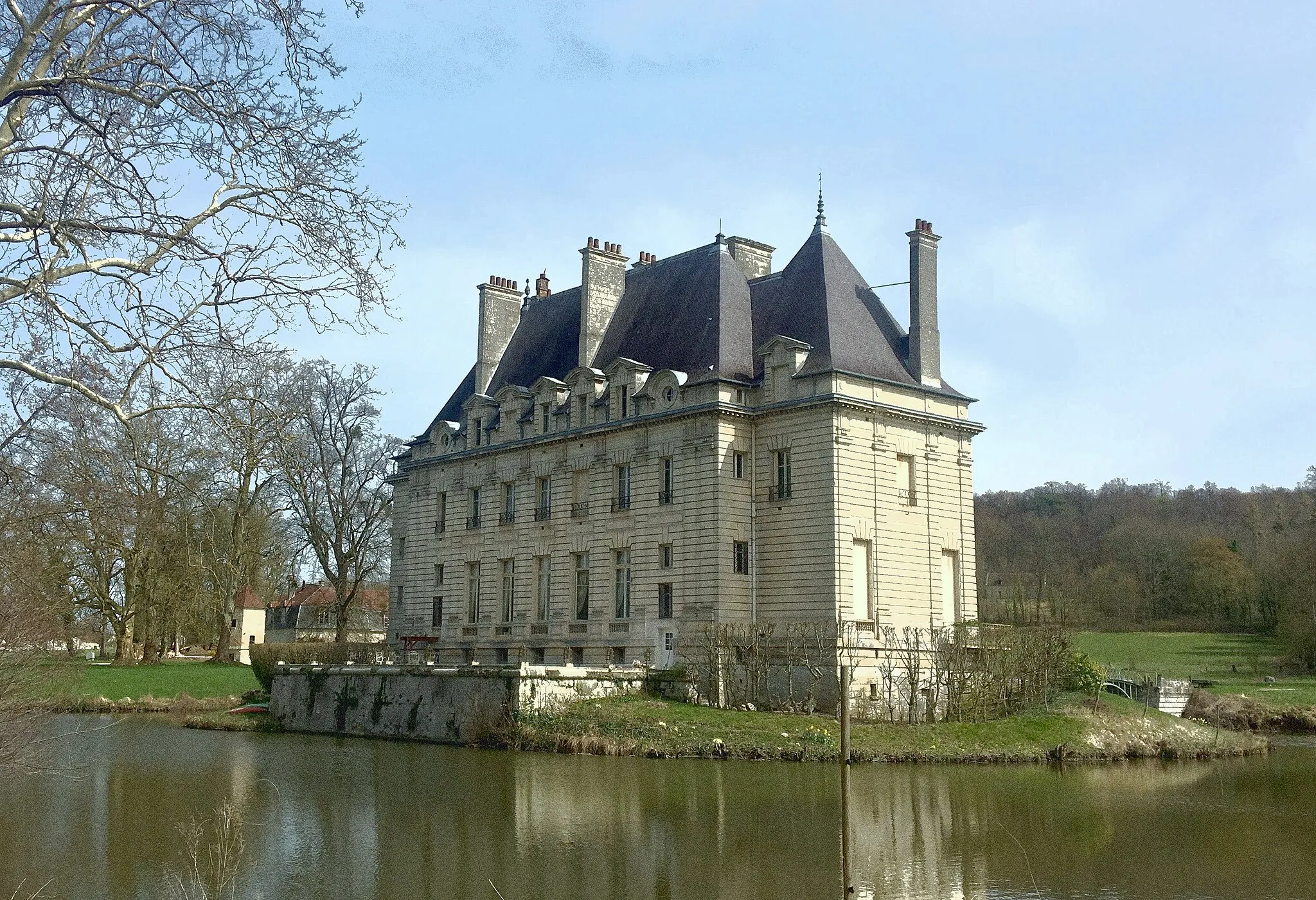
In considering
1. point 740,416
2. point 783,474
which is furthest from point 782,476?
point 740,416

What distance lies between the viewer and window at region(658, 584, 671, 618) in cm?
3123

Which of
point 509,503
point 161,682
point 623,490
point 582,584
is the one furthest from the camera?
point 161,682

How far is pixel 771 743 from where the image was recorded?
917 inches

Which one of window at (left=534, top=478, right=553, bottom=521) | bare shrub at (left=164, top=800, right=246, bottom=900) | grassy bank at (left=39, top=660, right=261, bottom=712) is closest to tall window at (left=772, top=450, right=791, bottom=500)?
window at (left=534, top=478, right=553, bottom=521)

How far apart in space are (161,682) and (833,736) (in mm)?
22092

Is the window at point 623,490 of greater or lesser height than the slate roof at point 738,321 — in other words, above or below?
below

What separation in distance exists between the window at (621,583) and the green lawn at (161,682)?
38.0 feet

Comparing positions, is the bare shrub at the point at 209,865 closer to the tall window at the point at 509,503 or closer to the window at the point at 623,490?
the window at the point at 623,490

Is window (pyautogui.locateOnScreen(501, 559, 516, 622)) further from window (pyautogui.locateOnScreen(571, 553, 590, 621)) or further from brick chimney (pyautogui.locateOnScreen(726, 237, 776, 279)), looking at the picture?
brick chimney (pyautogui.locateOnScreen(726, 237, 776, 279))

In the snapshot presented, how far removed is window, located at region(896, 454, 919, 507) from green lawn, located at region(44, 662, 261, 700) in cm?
1913

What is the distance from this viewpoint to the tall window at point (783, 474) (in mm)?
30297

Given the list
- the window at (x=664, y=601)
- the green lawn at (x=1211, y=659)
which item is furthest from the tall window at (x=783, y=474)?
the green lawn at (x=1211, y=659)

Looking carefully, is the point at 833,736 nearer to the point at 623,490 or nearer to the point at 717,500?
the point at 717,500

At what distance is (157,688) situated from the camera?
36.5 m
